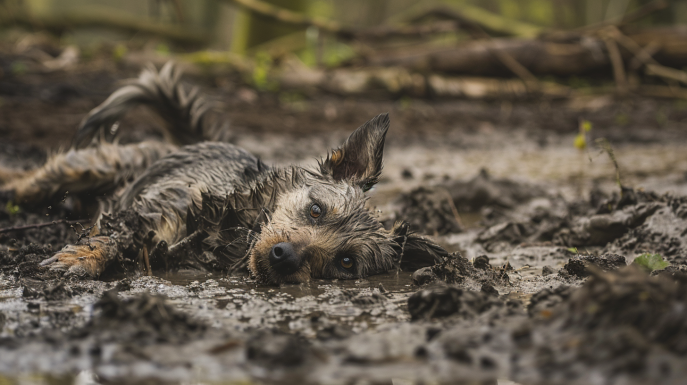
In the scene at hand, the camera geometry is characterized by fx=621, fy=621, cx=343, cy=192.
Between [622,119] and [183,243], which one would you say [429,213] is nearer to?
[183,243]

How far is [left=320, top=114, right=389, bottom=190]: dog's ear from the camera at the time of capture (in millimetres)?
4512

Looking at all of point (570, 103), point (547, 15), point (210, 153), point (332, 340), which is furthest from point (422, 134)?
point (547, 15)

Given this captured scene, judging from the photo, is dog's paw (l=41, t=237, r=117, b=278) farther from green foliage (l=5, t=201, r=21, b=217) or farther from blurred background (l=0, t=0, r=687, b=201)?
blurred background (l=0, t=0, r=687, b=201)

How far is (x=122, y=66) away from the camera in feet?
45.9

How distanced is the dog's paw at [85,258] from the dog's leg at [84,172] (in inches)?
68.1

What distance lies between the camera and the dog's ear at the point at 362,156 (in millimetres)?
4512

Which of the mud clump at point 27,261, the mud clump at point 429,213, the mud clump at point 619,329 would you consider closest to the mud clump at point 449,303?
the mud clump at point 619,329

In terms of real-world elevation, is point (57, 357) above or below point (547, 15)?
below

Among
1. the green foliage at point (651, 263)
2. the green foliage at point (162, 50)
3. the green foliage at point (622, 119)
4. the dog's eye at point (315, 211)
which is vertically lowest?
the green foliage at point (651, 263)

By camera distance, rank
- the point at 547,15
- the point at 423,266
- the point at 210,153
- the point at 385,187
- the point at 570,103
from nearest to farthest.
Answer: the point at 423,266, the point at 210,153, the point at 385,187, the point at 570,103, the point at 547,15

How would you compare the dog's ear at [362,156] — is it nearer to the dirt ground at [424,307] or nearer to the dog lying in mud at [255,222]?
the dog lying in mud at [255,222]

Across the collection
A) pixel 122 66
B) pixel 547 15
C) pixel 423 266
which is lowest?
pixel 423 266

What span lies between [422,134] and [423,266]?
8157 millimetres

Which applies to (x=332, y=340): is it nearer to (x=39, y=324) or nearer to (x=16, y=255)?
(x=39, y=324)
